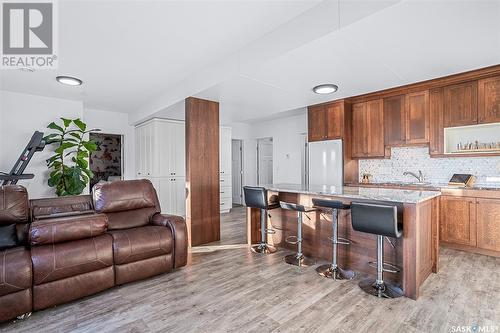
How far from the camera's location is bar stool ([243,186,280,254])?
335cm

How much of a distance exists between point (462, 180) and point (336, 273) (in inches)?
99.5

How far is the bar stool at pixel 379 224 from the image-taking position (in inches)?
86.4

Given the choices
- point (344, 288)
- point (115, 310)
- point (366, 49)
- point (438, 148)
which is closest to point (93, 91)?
point (115, 310)

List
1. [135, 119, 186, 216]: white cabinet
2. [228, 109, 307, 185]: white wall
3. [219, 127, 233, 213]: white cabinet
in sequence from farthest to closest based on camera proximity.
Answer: [219, 127, 233, 213]: white cabinet, [228, 109, 307, 185]: white wall, [135, 119, 186, 216]: white cabinet

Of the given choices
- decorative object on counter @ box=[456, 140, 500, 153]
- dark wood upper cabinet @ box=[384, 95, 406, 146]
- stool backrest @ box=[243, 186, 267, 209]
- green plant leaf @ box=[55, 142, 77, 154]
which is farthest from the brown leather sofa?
decorative object on counter @ box=[456, 140, 500, 153]

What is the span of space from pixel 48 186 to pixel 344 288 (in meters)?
5.47

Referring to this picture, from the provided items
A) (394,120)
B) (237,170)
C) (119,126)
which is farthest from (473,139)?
(119,126)

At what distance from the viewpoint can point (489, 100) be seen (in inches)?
131

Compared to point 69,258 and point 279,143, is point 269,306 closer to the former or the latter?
point 69,258

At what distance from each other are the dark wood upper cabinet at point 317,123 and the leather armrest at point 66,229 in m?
3.95

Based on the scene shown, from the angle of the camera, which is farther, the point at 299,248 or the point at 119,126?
the point at 119,126

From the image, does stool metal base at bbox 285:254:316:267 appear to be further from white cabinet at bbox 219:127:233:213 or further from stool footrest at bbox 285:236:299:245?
white cabinet at bbox 219:127:233:213

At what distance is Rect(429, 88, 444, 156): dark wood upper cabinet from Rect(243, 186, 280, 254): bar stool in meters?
2.64

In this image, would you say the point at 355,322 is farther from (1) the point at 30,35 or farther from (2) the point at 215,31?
(1) the point at 30,35
